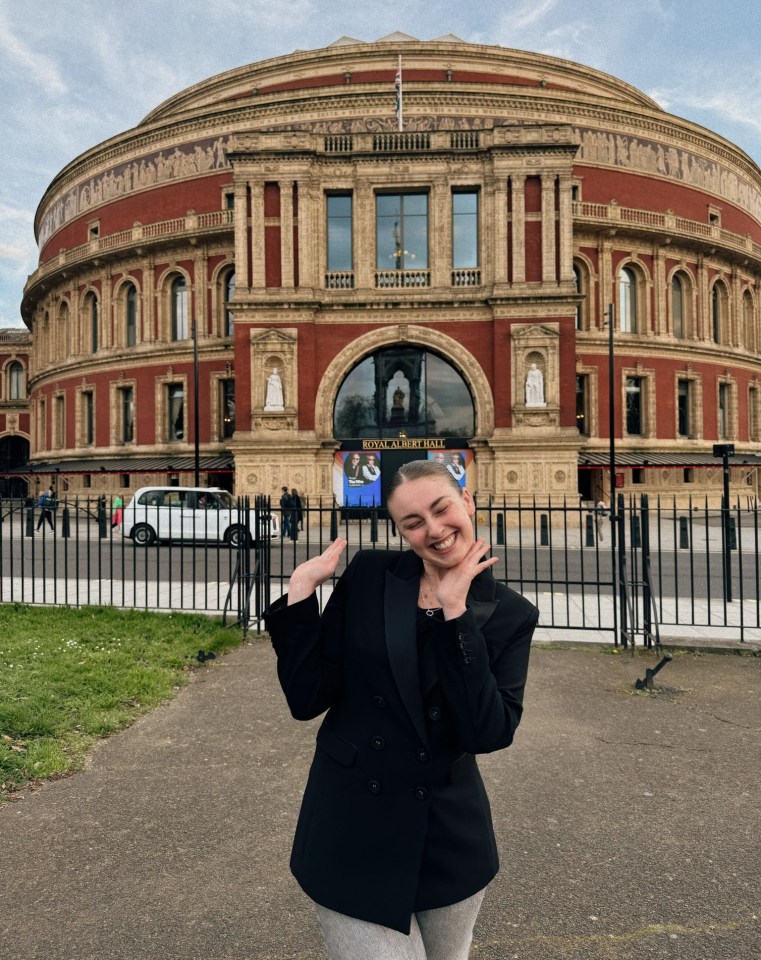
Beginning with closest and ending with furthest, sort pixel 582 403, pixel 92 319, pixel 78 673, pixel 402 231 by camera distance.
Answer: pixel 78 673
pixel 402 231
pixel 582 403
pixel 92 319

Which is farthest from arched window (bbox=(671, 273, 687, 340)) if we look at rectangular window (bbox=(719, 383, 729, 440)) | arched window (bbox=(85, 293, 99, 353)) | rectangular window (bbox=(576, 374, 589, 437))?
arched window (bbox=(85, 293, 99, 353))

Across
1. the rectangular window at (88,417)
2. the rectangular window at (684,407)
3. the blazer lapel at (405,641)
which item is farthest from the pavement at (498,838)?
the rectangular window at (88,417)

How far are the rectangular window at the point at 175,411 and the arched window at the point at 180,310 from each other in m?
2.82

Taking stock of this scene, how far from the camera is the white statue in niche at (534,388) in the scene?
26422 mm

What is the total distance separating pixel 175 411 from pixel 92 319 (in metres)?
9.11

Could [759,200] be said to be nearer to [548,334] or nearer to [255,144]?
[548,334]

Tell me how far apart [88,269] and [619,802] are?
40.9 metres

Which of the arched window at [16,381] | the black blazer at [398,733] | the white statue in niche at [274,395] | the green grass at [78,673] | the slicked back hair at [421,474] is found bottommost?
the green grass at [78,673]

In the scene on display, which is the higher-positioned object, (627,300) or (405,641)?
(627,300)

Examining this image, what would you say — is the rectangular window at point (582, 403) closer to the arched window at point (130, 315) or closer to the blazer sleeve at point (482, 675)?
the arched window at point (130, 315)

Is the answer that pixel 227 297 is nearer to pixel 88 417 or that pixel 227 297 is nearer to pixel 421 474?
pixel 88 417

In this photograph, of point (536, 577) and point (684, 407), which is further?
point (684, 407)

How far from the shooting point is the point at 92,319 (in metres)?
38.2

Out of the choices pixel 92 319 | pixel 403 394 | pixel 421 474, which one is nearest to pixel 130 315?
pixel 92 319
